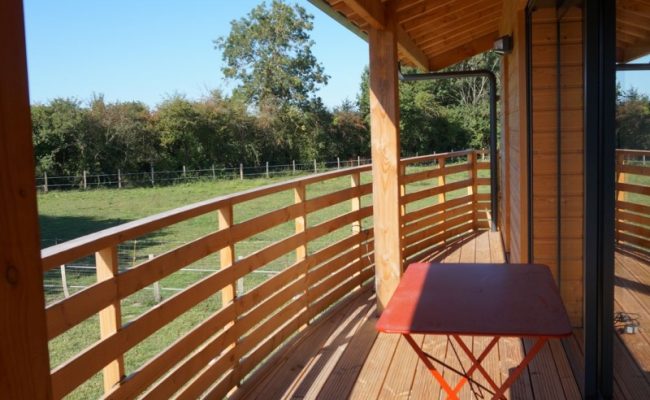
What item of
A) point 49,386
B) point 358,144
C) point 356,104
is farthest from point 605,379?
point 356,104

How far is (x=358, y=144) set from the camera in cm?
2734

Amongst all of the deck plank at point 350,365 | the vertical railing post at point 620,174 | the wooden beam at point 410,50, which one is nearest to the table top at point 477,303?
the vertical railing post at point 620,174

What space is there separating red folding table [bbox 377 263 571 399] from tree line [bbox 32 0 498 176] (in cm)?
2041

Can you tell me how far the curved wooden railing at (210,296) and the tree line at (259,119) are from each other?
18434 millimetres

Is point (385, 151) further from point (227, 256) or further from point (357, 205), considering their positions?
point (227, 256)

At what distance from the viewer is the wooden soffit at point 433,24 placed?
3.79 m

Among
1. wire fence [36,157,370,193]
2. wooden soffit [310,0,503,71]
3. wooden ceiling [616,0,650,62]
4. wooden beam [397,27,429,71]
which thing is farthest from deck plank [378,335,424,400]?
wire fence [36,157,370,193]

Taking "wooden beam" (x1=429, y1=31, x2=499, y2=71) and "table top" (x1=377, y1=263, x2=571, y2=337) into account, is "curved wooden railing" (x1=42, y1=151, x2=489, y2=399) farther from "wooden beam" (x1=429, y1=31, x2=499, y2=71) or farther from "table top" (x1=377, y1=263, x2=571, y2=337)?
"wooden beam" (x1=429, y1=31, x2=499, y2=71)

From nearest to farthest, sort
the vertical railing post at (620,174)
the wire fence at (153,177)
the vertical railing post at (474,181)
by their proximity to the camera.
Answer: the vertical railing post at (620,174), the vertical railing post at (474,181), the wire fence at (153,177)

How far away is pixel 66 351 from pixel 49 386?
5.93 meters

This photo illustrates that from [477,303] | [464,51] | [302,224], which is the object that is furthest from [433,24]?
[477,303]

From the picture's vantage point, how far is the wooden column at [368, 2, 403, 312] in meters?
4.21

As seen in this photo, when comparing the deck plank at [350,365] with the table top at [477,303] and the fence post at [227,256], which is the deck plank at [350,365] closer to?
the fence post at [227,256]

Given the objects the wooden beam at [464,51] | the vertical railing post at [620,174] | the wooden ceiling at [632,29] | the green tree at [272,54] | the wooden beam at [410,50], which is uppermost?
the green tree at [272,54]
